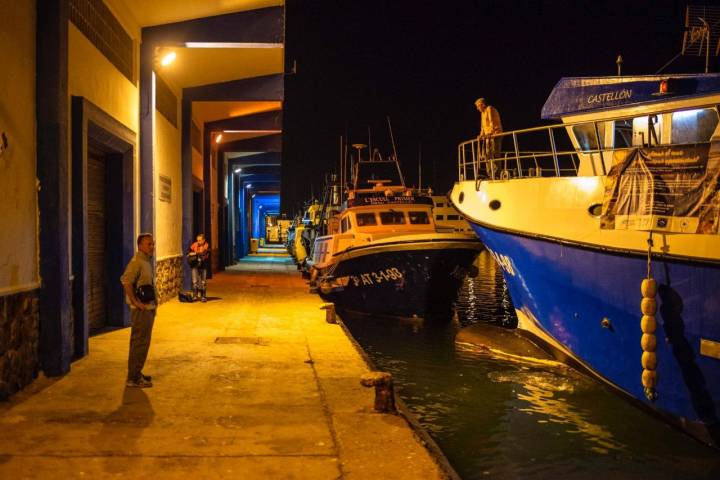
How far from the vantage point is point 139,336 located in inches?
273

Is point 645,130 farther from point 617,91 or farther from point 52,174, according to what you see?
point 52,174

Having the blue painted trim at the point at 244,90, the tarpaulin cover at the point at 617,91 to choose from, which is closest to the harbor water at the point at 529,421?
the tarpaulin cover at the point at 617,91

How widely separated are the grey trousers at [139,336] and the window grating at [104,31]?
4.14 m

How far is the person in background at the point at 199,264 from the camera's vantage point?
15.2 metres

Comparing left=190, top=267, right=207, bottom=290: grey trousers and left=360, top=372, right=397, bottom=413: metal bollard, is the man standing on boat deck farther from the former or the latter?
left=190, top=267, right=207, bottom=290: grey trousers

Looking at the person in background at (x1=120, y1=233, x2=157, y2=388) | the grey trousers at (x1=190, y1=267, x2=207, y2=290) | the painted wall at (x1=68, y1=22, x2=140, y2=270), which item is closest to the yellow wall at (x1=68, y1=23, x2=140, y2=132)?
the painted wall at (x1=68, y1=22, x2=140, y2=270)

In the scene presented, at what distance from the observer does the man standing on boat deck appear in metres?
10.6

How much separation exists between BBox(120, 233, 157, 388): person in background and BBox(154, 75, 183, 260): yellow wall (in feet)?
22.5

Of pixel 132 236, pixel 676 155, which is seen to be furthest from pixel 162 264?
pixel 676 155

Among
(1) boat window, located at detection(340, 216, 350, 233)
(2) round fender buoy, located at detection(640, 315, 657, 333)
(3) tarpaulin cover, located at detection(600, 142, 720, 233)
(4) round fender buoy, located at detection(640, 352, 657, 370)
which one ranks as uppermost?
(3) tarpaulin cover, located at detection(600, 142, 720, 233)

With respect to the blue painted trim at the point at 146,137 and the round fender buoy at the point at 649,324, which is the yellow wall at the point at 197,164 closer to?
the blue painted trim at the point at 146,137

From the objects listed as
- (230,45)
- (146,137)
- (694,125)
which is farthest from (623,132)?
(146,137)

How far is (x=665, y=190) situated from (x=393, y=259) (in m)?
8.51

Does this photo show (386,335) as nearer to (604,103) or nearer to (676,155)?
(604,103)
